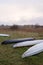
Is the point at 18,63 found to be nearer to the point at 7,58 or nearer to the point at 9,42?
the point at 7,58

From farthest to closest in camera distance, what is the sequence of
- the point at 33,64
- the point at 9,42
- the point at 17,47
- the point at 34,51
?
the point at 9,42 → the point at 17,47 → the point at 34,51 → the point at 33,64

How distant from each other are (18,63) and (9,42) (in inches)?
169

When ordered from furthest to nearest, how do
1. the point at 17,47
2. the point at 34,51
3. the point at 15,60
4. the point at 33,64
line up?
1. the point at 17,47
2. the point at 34,51
3. the point at 15,60
4. the point at 33,64

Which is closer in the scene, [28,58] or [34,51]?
[28,58]

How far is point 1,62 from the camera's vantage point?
6070 mm

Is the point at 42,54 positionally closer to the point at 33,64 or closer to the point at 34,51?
the point at 34,51

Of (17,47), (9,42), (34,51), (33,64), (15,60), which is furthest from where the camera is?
(9,42)

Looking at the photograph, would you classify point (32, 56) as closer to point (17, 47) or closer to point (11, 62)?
point (11, 62)

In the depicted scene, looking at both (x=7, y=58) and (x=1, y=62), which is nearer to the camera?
(x=1, y=62)

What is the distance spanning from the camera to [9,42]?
400 inches

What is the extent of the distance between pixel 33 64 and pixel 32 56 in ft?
2.81

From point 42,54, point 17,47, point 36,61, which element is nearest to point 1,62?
point 36,61

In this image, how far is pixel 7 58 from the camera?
658cm

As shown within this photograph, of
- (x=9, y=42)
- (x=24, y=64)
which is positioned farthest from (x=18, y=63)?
(x=9, y=42)
